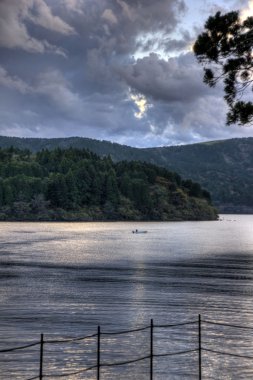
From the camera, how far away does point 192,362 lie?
28453 millimetres

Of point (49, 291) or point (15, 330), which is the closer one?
point (15, 330)

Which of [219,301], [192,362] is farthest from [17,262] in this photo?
[192,362]

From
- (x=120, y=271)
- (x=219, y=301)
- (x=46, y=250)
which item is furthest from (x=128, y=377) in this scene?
(x=46, y=250)

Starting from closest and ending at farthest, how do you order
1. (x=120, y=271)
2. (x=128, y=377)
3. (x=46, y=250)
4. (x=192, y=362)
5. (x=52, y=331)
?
1. (x=128, y=377)
2. (x=192, y=362)
3. (x=52, y=331)
4. (x=120, y=271)
5. (x=46, y=250)

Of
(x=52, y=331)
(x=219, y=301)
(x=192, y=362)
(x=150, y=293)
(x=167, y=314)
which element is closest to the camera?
(x=192, y=362)

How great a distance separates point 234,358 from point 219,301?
2288 centimetres

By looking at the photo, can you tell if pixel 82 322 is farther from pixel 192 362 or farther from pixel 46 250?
pixel 46 250

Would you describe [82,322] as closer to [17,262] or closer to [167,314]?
[167,314]

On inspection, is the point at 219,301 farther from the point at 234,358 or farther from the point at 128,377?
the point at 128,377

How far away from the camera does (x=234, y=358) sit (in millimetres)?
29266

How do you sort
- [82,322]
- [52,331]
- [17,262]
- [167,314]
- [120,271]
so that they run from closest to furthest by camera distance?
1. [52,331]
2. [82,322]
3. [167,314]
4. [120,271]
5. [17,262]

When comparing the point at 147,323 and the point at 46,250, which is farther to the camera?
the point at 46,250

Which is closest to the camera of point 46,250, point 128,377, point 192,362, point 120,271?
point 128,377

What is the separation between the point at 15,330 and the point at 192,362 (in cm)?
1414
